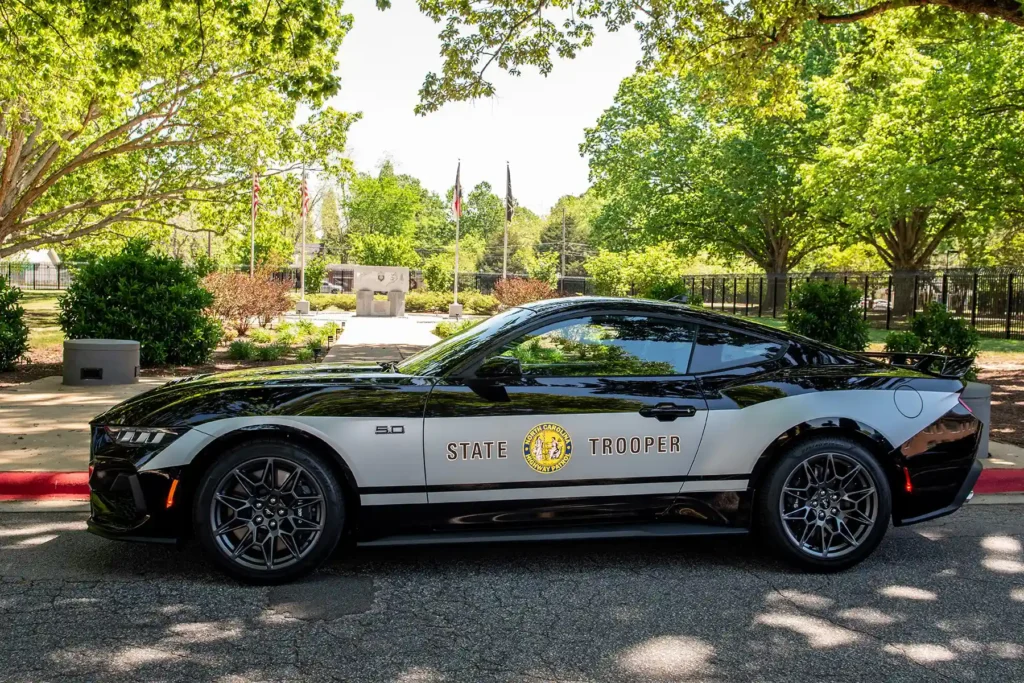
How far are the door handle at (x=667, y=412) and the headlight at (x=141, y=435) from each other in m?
2.45

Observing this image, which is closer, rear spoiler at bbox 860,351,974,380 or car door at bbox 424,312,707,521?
car door at bbox 424,312,707,521

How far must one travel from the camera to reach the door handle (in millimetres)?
4852

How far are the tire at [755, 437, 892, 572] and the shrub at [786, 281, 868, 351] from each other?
895cm

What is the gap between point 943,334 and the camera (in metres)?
12.9

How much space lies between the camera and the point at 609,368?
16.5 feet

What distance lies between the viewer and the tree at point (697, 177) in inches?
1549

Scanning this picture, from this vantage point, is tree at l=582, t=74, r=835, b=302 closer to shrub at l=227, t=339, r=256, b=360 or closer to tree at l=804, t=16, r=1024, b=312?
tree at l=804, t=16, r=1024, b=312

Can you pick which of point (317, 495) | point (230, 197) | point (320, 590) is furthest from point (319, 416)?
point (230, 197)

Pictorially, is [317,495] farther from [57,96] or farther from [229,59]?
[229,59]

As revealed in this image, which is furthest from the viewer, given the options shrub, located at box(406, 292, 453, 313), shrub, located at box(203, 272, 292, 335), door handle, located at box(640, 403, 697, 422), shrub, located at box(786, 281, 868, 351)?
shrub, located at box(406, 292, 453, 313)

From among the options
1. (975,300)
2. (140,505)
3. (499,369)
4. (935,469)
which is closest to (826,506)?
(935,469)

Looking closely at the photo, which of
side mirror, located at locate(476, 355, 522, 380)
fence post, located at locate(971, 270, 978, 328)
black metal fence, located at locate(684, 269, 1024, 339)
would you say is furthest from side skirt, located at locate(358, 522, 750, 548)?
fence post, located at locate(971, 270, 978, 328)

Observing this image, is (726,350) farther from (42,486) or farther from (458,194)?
(458,194)

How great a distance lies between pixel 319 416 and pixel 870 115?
87.6 ft
